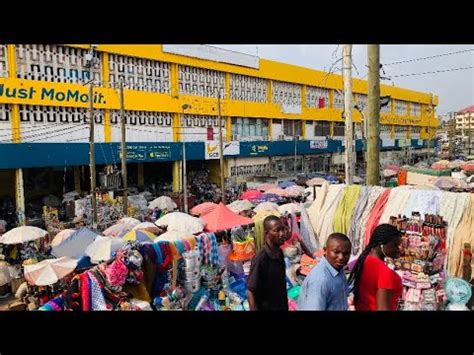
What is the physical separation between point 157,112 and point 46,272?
55.4 feet

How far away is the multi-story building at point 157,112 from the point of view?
17797 millimetres

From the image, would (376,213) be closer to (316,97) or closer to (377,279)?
(377,279)

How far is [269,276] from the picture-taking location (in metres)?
3.33

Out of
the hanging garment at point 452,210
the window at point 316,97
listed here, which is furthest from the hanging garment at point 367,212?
the window at point 316,97

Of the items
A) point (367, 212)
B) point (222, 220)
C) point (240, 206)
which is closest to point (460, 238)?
point (367, 212)

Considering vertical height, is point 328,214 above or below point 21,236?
above

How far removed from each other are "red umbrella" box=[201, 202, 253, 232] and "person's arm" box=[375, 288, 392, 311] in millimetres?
6330

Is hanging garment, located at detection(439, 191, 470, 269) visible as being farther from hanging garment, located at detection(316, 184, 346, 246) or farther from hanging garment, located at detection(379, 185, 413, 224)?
hanging garment, located at detection(316, 184, 346, 246)

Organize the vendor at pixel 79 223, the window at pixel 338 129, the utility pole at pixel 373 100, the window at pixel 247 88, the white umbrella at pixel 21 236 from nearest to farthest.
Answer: the utility pole at pixel 373 100 → the white umbrella at pixel 21 236 → the vendor at pixel 79 223 → the window at pixel 247 88 → the window at pixel 338 129

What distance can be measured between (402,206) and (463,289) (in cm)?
305

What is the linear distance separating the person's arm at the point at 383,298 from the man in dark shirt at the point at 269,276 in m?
0.80

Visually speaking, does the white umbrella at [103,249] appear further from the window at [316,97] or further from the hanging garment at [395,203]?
the window at [316,97]

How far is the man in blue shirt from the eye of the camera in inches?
111

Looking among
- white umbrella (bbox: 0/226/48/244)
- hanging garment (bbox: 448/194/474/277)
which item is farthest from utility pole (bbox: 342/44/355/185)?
white umbrella (bbox: 0/226/48/244)
